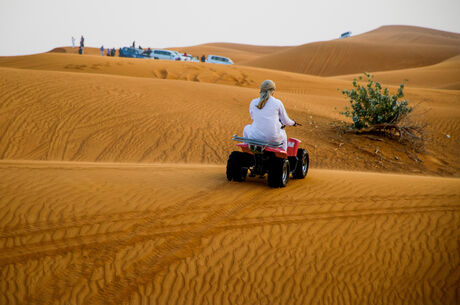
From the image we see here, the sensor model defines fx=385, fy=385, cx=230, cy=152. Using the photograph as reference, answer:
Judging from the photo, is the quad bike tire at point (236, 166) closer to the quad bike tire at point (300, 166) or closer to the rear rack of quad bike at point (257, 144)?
the rear rack of quad bike at point (257, 144)

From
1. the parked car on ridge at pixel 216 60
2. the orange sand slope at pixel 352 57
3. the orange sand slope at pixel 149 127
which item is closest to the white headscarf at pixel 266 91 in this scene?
the orange sand slope at pixel 149 127

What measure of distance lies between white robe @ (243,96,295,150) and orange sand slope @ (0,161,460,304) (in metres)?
0.91

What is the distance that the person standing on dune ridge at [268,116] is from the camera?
20.5ft

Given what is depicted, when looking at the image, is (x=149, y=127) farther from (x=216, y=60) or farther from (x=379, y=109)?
(x=216, y=60)

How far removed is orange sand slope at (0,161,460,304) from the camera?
14.0 ft

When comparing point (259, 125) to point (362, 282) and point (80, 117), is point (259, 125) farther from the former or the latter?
point (80, 117)

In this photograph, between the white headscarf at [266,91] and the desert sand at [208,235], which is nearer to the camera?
the desert sand at [208,235]

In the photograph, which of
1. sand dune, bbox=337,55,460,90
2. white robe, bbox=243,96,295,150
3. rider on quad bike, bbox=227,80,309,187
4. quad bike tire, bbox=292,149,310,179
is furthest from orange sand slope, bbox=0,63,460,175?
sand dune, bbox=337,55,460,90

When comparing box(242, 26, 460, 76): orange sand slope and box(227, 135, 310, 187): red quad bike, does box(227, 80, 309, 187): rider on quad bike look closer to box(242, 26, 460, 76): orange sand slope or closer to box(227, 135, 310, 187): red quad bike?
box(227, 135, 310, 187): red quad bike

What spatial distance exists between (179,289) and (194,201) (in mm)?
1769

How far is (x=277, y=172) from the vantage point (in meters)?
6.42

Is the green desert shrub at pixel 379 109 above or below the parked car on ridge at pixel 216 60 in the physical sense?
below

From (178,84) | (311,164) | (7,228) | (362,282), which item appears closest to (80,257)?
(7,228)

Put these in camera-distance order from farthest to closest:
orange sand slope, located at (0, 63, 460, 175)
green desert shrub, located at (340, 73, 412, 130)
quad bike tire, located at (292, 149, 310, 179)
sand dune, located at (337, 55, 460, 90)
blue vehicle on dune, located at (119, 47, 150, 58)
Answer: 1. blue vehicle on dune, located at (119, 47, 150, 58)
2. sand dune, located at (337, 55, 460, 90)
3. green desert shrub, located at (340, 73, 412, 130)
4. orange sand slope, located at (0, 63, 460, 175)
5. quad bike tire, located at (292, 149, 310, 179)
